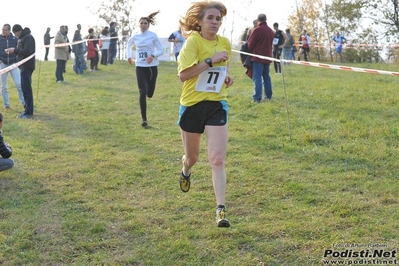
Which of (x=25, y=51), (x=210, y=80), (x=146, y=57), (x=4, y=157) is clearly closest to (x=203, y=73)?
(x=210, y=80)

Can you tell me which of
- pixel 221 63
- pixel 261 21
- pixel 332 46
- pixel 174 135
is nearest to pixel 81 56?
pixel 261 21

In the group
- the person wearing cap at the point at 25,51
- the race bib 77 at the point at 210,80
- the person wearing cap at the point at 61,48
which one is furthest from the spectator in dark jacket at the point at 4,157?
the person wearing cap at the point at 61,48

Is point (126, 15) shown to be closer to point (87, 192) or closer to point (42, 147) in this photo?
point (42, 147)

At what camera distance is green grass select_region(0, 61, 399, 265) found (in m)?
4.64

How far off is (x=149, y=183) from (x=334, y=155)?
2712mm

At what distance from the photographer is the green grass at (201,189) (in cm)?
464

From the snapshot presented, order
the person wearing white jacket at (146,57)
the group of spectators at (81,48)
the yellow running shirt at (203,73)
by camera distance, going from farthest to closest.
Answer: the group of spectators at (81,48) → the person wearing white jacket at (146,57) → the yellow running shirt at (203,73)

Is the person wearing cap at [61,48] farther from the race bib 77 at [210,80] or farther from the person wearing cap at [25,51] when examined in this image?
the race bib 77 at [210,80]

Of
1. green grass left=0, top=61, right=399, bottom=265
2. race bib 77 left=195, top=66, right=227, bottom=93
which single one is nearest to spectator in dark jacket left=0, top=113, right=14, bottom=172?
green grass left=0, top=61, right=399, bottom=265

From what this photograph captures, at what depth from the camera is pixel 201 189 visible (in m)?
6.35

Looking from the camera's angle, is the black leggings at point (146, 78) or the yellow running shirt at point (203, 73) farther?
the black leggings at point (146, 78)

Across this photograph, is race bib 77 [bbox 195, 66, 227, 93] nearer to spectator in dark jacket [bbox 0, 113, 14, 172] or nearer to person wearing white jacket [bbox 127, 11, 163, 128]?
spectator in dark jacket [bbox 0, 113, 14, 172]

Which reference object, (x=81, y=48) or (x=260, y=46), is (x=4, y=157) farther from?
(x=81, y=48)

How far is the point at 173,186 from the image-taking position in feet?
21.3
